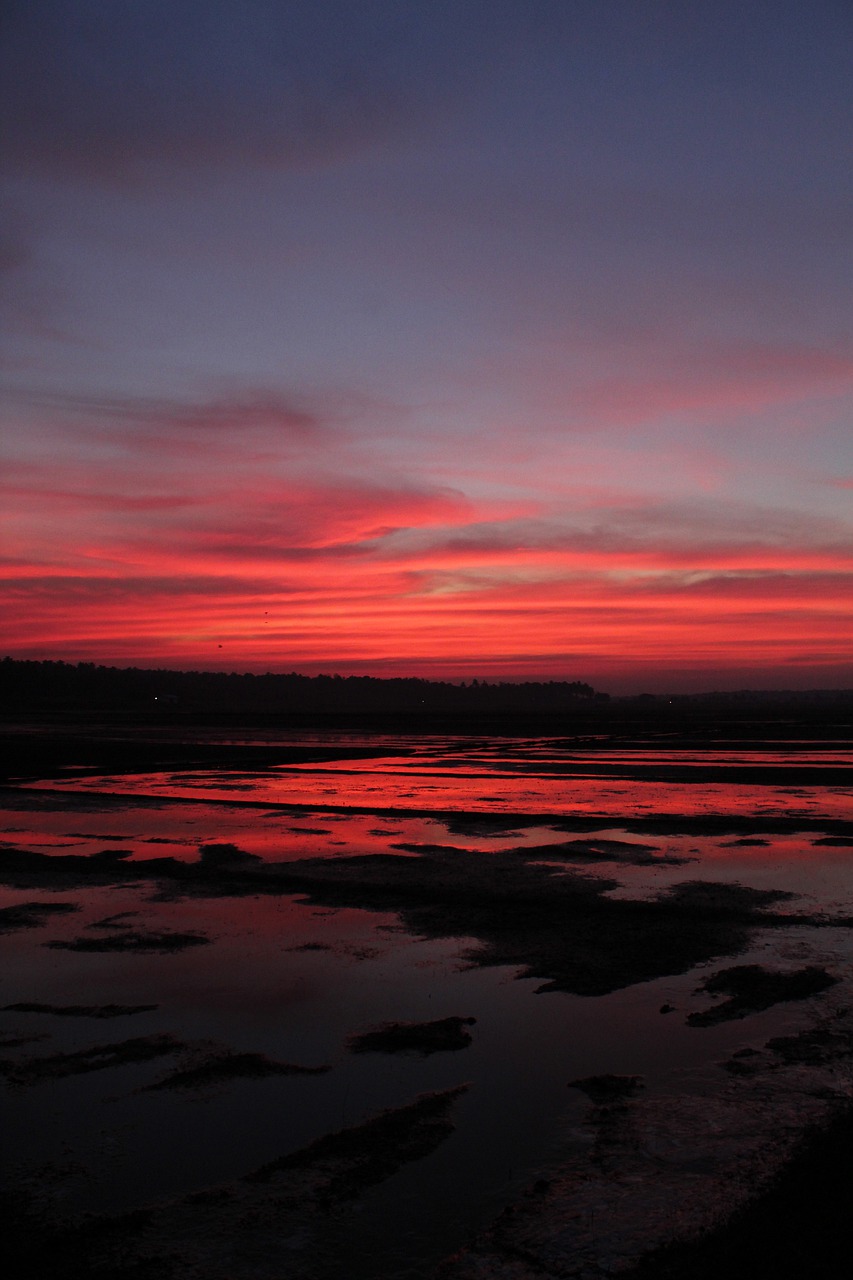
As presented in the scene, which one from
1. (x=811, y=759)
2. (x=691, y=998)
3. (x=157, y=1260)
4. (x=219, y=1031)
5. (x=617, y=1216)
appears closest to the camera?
(x=157, y=1260)

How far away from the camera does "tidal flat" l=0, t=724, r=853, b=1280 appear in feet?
16.0

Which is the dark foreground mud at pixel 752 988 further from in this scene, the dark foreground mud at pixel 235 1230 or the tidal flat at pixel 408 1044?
the dark foreground mud at pixel 235 1230

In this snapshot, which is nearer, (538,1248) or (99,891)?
(538,1248)

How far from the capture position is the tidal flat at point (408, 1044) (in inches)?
192

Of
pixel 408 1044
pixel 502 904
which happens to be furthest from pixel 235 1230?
pixel 502 904

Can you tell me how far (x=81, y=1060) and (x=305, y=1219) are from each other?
282 centimetres

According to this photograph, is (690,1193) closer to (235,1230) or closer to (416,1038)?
(235,1230)

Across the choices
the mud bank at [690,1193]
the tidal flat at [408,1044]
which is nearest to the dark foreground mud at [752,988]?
the tidal flat at [408,1044]

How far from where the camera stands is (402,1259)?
4562 mm

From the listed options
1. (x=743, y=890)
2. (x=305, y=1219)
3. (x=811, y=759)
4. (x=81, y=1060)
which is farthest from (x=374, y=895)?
(x=811, y=759)

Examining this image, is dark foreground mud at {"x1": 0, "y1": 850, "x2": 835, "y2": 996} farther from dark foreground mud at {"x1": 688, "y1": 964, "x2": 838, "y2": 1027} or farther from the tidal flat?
dark foreground mud at {"x1": 688, "y1": 964, "x2": 838, "y2": 1027}

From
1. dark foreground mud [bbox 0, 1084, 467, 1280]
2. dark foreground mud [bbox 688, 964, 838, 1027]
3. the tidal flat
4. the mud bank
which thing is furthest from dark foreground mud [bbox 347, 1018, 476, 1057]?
dark foreground mud [bbox 688, 964, 838, 1027]

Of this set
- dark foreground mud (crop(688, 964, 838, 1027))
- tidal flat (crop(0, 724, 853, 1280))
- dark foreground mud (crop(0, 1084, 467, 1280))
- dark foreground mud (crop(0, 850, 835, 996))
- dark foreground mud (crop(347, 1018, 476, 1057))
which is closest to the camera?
dark foreground mud (crop(0, 1084, 467, 1280))

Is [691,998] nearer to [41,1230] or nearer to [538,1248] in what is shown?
[538,1248]
